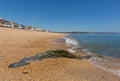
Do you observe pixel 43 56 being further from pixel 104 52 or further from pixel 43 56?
pixel 104 52

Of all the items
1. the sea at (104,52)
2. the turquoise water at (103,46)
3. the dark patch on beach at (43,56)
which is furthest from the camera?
the turquoise water at (103,46)

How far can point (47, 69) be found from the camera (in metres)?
6.55

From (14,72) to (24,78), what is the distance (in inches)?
34.5

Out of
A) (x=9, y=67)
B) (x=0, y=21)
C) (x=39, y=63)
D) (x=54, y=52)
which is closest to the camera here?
(x=9, y=67)

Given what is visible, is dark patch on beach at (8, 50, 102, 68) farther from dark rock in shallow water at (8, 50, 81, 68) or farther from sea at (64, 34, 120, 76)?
sea at (64, 34, 120, 76)

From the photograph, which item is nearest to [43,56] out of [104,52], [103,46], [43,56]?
[43,56]

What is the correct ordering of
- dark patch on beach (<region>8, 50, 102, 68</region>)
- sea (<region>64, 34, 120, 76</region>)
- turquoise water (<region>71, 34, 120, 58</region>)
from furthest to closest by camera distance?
turquoise water (<region>71, 34, 120, 58</region>), sea (<region>64, 34, 120, 76</region>), dark patch on beach (<region>8, 50, 102, 68</region>)

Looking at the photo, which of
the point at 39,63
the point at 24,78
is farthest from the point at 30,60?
the point at 24,78

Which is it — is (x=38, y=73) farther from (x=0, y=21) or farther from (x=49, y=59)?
(x=0, y=21)

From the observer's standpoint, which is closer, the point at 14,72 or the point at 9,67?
the point at 14,72

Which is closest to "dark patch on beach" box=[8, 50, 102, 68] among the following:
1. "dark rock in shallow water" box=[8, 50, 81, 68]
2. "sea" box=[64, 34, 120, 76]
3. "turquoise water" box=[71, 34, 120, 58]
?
"dark rock in shallow water" box=[8, 50, 81, 68]

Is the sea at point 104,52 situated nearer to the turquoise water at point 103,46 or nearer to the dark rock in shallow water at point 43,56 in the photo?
the turquoise water at point 103,46

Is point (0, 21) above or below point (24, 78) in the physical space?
above

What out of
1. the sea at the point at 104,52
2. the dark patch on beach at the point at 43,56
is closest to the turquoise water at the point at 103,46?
the sea at the point at 104,52
